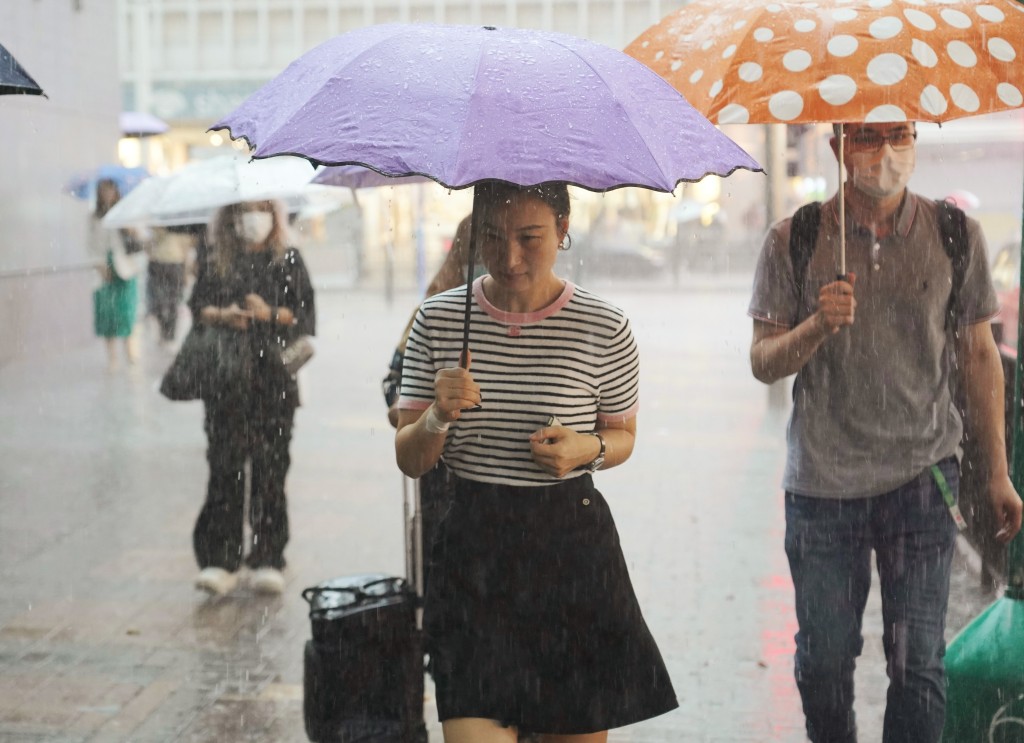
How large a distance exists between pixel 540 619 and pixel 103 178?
1332 cm

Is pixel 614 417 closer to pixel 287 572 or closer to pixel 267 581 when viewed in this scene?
pixel 267 581

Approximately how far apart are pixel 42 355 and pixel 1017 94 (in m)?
14.4

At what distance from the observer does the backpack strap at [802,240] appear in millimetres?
3803

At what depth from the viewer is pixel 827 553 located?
12.4ft

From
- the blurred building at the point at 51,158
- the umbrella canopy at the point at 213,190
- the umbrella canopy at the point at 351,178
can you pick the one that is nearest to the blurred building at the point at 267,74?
the blurred building at the point at 51,158

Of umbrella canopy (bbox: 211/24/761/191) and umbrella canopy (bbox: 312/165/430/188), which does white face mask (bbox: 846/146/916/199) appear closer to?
umbrella canopy (bbox: 211/24/761/191)

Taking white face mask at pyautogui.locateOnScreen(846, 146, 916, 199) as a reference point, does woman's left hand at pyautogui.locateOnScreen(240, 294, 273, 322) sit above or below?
below

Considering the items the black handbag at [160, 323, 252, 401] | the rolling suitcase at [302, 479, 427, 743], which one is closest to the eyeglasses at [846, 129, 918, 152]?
the rolling suitcase at [302, 479, 427, 743]

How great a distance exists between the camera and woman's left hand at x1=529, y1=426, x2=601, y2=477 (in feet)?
10.1

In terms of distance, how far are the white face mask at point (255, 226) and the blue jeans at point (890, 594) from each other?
341 cm

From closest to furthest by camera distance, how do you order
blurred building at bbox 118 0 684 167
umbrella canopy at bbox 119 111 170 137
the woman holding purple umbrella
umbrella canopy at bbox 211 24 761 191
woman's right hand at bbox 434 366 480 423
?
umbrella canopy at bbox 211 24 761 191 → woman's right hand at bbox 434 366 480 423 → the woman holding purple umbrella → umbrella canopy at bbox 119 111 170 137 → blurred building at bbox 118 0 684 167

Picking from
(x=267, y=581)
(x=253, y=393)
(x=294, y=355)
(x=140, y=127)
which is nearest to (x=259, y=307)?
(x=294, y=355)

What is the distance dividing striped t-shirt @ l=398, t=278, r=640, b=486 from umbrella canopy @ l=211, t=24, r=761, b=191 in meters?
0.45

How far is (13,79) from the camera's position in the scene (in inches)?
153
